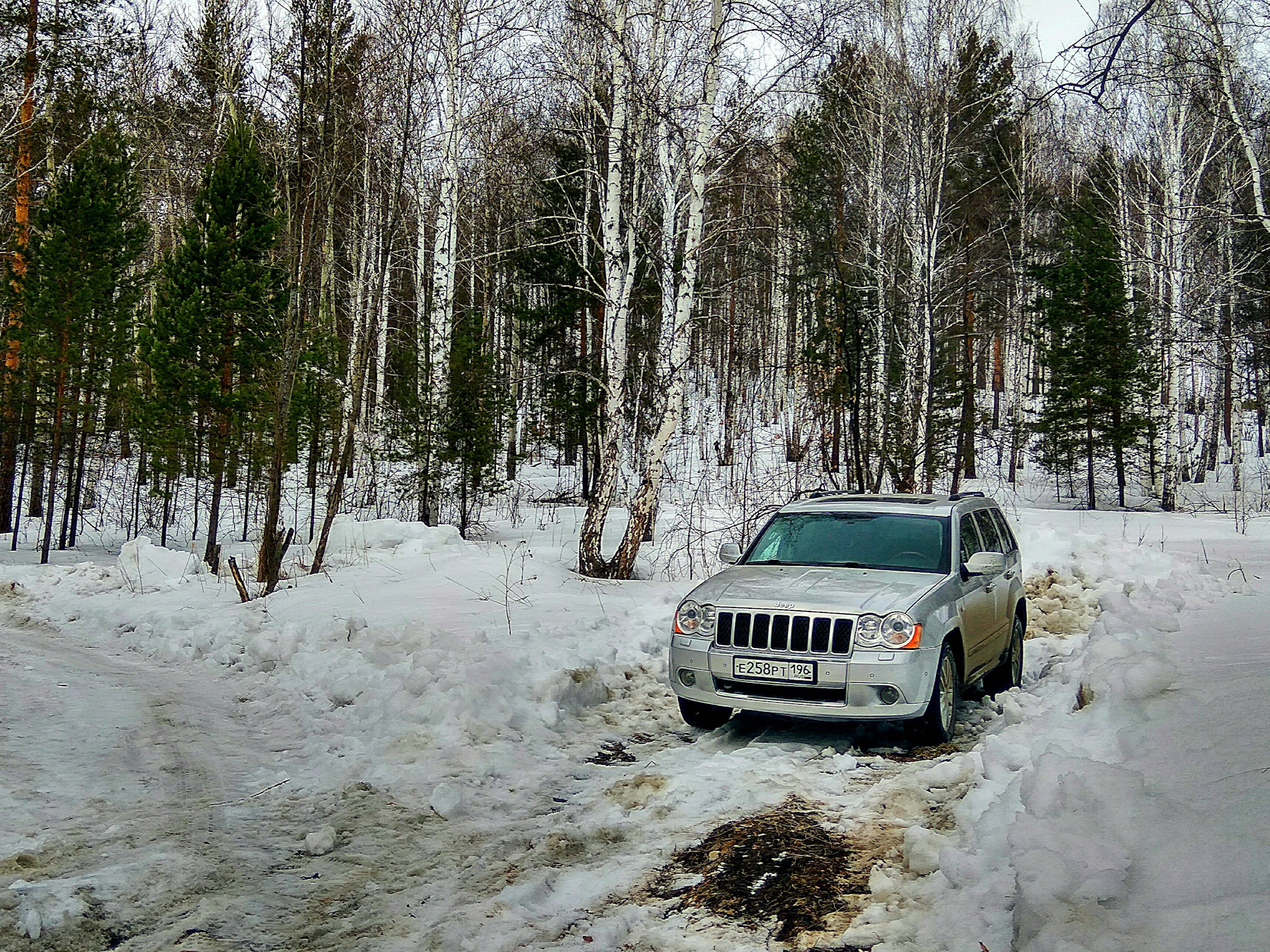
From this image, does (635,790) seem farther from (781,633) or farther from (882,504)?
(882,504)

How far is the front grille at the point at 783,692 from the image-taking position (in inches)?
230

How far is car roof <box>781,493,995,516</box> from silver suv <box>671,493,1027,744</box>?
18 millimetres

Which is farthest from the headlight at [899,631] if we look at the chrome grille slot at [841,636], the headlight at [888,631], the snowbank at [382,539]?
the snowbank at [382,539]

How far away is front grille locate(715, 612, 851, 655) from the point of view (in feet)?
19.2

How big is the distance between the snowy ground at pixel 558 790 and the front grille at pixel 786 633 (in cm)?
71

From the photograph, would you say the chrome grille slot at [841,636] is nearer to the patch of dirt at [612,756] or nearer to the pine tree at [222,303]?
the patch of dirt at [612,756]

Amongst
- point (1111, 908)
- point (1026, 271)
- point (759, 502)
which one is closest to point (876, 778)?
point (1111, 908)

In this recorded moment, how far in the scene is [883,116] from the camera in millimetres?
20766

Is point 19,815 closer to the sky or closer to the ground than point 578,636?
closer to the ground

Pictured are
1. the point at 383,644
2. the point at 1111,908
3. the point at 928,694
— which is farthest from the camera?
the point at 383,644

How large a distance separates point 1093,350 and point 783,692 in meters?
23.8

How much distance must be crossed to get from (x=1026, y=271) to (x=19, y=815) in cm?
2934

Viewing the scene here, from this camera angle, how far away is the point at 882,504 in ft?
25.0

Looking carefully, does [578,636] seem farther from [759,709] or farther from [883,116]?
[883,116]
